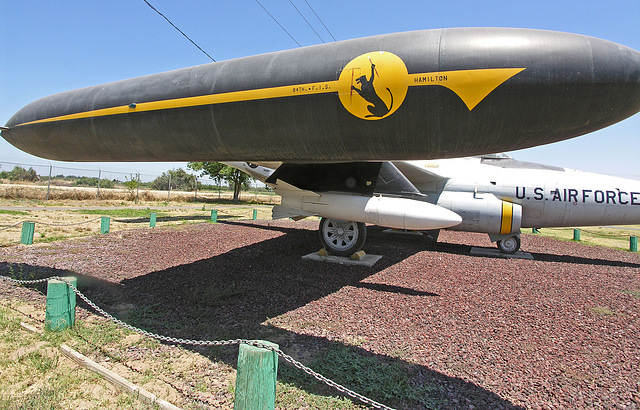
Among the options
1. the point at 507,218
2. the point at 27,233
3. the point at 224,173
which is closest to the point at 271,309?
the point at 507,218

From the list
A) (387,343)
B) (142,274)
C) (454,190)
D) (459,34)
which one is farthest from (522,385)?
(454,190)

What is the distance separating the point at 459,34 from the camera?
2.99 m

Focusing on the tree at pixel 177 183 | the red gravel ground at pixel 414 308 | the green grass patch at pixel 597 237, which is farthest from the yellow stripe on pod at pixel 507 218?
the tree at pixel 177 183

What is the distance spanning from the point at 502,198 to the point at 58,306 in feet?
33.0

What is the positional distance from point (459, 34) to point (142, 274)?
6.16 metres

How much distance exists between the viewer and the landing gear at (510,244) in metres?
9.55

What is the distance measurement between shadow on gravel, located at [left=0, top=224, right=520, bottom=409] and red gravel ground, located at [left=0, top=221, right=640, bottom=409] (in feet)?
0.07

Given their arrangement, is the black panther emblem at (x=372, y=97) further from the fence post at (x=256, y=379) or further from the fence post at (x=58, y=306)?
the fence post at (x=58, y=306)

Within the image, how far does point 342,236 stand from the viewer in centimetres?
780

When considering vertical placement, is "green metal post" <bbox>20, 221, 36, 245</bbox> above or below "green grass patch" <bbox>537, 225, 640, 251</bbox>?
below

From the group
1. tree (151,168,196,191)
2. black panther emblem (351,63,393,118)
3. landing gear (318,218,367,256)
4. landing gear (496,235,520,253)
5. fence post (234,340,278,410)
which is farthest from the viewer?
tree (151,168,196,191)

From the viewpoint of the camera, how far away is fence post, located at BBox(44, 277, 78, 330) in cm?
369

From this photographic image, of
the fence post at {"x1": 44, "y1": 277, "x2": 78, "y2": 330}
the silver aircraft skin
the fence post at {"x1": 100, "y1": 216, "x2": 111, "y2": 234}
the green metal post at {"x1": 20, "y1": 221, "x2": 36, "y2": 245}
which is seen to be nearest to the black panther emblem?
the fence post at {"x1": 44, "y1": 277, "x2": 78, "y2": 330}

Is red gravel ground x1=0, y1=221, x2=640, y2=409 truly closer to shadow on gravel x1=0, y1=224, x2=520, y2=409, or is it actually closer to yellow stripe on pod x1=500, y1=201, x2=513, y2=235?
shadow on gravel x1=0, y1=224, x2=520, y2=409
